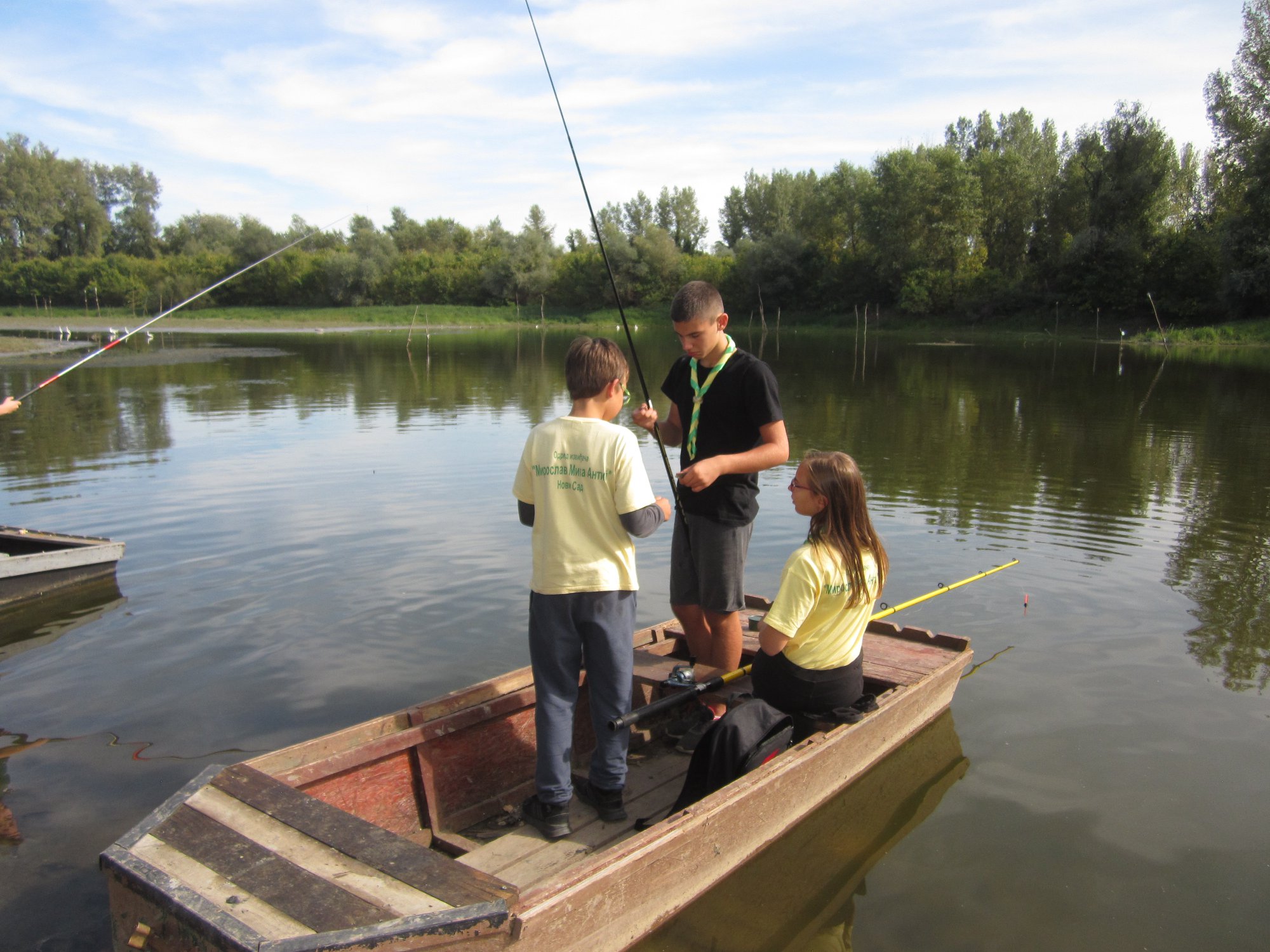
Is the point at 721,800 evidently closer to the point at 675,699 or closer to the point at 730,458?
the point at 675,699

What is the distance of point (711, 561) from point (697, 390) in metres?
0.83

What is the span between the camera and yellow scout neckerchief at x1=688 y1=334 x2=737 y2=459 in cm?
431

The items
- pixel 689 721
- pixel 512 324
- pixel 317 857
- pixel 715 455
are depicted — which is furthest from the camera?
pixel 512 324

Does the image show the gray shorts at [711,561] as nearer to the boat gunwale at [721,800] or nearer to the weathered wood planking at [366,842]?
the boat gunwale at [721,800]

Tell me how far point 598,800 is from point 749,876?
788mm

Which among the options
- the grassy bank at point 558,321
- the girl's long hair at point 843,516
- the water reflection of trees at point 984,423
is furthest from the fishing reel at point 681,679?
the grassy bank at point 558,321

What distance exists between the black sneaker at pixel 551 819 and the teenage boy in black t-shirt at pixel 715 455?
1254 mm

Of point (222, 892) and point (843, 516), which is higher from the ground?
point (843, 516)

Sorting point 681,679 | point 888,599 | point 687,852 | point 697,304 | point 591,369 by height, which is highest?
point 697,304

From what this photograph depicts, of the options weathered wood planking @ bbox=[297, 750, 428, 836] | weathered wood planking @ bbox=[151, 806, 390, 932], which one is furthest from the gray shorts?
weathered wood planking @ bbox=[151, 806, 390, 932]

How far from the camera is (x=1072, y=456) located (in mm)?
13625

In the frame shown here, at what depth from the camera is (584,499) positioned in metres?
3.35

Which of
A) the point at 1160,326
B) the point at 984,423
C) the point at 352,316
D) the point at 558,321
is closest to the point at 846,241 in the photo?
the point at 558,321

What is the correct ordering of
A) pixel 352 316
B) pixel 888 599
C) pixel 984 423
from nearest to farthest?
pixel 888 599
pixel 984 423
pixel 352 316
